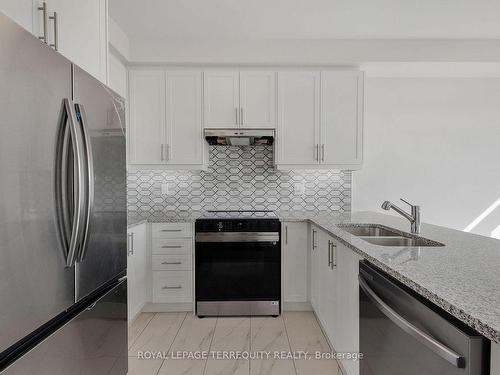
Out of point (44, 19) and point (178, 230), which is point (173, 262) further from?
point (44, 19)

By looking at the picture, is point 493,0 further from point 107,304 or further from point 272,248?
point 107,304

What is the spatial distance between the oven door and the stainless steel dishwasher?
152 cm

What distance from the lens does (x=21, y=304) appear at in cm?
93

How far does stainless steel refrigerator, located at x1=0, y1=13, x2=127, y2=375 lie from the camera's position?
905 mm

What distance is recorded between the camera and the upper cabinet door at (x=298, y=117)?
11.0 ft

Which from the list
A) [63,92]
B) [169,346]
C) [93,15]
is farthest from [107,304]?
[93,15]

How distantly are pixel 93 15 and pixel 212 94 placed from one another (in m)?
1.73

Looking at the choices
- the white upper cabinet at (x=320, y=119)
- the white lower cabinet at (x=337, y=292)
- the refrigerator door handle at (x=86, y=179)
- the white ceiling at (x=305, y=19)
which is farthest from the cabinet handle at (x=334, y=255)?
the white ceiling at (x=305, y=19)

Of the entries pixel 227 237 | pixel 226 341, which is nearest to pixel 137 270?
pixel 227 237

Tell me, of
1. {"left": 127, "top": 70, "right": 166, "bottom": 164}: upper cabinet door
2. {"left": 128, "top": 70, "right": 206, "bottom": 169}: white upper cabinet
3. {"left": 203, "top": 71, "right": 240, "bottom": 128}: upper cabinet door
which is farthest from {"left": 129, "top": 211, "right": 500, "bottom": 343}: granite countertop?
{"left": 127, "top": 70, "right": 166, "bottom": 164}: upper cabinet door

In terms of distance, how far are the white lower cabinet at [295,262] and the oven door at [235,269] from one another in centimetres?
13

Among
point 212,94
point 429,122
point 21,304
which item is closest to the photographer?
point 21,304

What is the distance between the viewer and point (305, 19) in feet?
9.43

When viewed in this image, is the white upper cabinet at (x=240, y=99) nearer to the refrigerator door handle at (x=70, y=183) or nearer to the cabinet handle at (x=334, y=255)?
the cabinet handle at (x=334, y=255)
